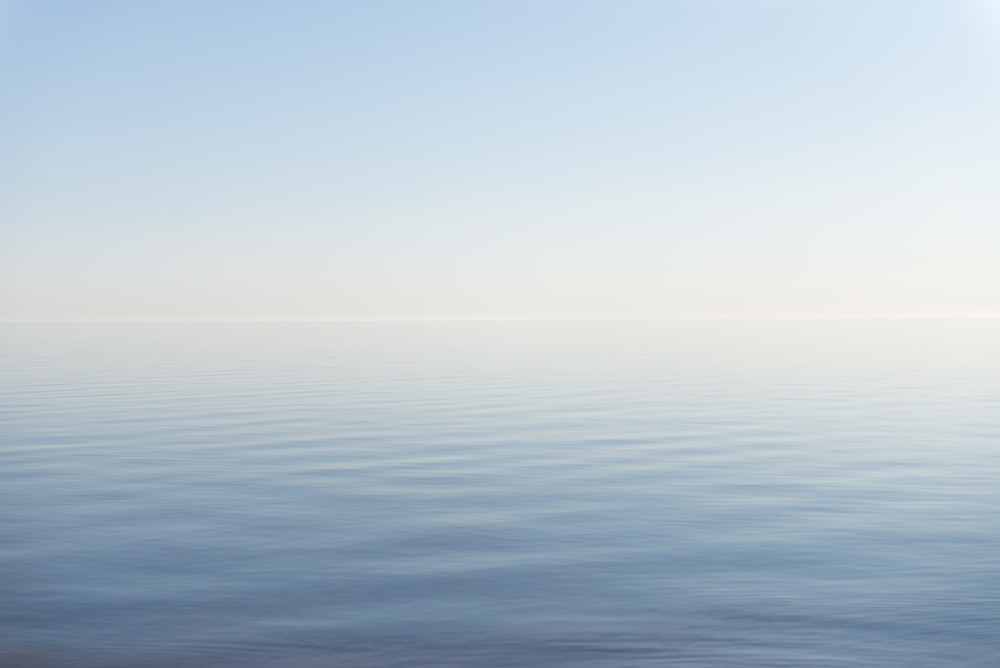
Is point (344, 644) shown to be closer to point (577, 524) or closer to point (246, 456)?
point (577, 524)

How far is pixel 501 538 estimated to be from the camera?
1647 centimetres

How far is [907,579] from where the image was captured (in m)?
14.0

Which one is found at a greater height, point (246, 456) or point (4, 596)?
point (246, 456)

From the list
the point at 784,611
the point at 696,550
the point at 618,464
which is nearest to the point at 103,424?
the point at 618,464

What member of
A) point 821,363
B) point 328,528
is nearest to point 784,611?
point 328,528

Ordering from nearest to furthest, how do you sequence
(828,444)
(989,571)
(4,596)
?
1. (4,596)
2. (989,571)
3. (828,444)

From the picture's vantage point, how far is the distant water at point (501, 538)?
1150 centimetres

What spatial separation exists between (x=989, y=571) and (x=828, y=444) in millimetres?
14283

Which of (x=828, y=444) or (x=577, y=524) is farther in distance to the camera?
(x=828, y=444)

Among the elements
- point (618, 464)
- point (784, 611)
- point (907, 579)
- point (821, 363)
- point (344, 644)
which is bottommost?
point (344, 644)

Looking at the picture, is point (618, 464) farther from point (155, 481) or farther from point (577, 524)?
point (155, 481)

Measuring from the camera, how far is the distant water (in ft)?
37.7

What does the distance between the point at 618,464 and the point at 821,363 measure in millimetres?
54345

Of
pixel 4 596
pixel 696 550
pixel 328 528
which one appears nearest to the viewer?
pixel 4 596
